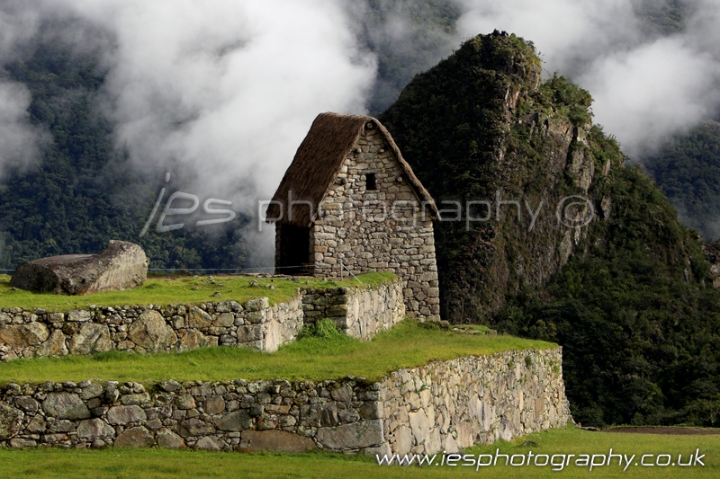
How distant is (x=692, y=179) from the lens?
254 feet

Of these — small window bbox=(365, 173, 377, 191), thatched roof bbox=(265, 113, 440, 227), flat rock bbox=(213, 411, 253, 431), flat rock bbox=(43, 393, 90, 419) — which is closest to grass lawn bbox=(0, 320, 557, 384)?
flat rock bbox=(43, 393, 90, 419)

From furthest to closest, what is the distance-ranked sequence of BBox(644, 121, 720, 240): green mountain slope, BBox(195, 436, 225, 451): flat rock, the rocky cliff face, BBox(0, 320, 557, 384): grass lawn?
BBox(644, 121, 720, 240): green mountain slope, the rocky cliff face, BBox(0, 320, 557, 384): grass lawn, BBox(195, 436, 225, 451): flat rock

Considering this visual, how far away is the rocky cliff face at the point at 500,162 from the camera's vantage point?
183 feet

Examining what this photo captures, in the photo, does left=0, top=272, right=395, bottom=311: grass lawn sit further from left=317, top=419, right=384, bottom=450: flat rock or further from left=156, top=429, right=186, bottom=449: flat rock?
left=317, top=419, right=384, bottom=450: flat rock

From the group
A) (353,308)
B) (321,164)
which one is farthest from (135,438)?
(321,164)

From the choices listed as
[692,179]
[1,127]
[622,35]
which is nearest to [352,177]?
[1,127]

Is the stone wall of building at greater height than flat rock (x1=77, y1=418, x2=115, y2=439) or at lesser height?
greater

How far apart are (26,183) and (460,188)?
19.9m

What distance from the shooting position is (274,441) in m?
16.3

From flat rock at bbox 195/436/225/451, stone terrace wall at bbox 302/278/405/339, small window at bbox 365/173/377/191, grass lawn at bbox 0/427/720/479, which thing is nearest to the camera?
grass lawn at bbox 0/427/720/479

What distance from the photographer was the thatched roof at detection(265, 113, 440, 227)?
25.8 metres

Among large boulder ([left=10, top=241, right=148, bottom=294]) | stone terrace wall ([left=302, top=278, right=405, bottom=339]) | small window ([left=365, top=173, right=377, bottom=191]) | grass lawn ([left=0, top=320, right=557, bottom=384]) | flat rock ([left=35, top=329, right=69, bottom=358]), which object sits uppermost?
small window ([left=365, top=173, right=377, bottom=191])

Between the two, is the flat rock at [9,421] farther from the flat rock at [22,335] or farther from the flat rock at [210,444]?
the flat rock at [210,444]

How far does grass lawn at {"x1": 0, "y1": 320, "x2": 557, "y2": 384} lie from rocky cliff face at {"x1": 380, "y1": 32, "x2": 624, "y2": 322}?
33.6m
